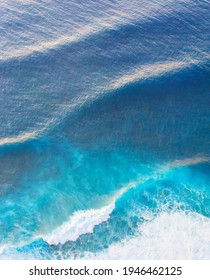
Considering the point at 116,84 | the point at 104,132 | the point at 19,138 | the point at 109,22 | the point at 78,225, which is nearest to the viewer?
the point at 78,225

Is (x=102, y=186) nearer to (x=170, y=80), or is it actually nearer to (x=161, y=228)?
(x=161, y=228)

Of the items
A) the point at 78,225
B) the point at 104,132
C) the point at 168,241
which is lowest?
the point at 168,241

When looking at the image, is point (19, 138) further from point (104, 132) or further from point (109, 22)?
point (109, 22)

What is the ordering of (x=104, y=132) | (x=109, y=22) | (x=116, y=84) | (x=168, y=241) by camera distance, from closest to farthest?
(x=168, y=241) < (x=104, y=132) < (x=116, y=84) < (x=109, y=22)

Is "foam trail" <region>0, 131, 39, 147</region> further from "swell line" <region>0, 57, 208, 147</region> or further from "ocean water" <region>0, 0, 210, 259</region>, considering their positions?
"ocean water" <region>0, 0, 210, 259</region>

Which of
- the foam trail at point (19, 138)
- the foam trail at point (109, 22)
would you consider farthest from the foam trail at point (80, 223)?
the foam trail at point (109, 22)

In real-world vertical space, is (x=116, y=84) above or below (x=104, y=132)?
above

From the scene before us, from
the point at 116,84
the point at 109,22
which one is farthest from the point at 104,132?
the point at 109,22

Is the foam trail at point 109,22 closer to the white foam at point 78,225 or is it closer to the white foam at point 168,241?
the white foam at point 78,225
